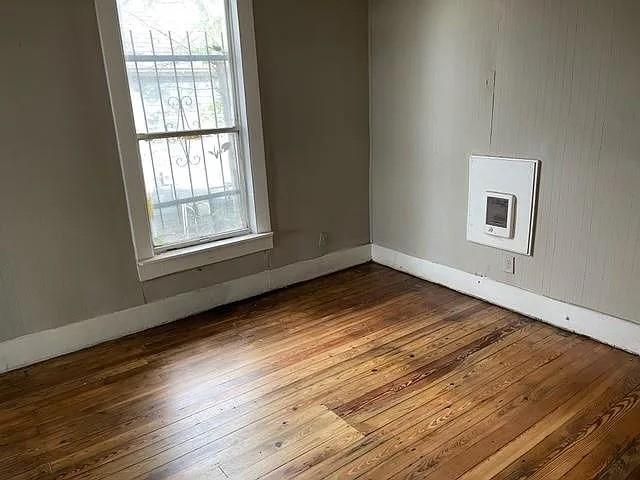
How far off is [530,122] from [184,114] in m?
1.95

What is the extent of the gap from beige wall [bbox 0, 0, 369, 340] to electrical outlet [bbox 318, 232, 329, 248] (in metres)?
0.05

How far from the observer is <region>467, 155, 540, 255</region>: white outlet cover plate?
110 inches

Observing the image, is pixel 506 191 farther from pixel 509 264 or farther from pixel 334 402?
pixel 334 402

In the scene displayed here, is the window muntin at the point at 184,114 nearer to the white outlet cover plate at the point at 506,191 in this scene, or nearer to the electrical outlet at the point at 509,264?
the white outlet cover plate at the point at 506,191

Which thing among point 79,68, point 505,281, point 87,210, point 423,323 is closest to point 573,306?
point 505,281

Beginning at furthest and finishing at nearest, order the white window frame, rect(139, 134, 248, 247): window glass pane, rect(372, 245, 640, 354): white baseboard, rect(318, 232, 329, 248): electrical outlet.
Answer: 1. rect(318, 232, 329, 248): electrical outlet
2. rect(139, 134, 248, 247): window glass pane
3. the white window frame
4. rect(372, 245, 640, 354): white baseboard

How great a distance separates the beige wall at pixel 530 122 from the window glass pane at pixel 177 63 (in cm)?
116

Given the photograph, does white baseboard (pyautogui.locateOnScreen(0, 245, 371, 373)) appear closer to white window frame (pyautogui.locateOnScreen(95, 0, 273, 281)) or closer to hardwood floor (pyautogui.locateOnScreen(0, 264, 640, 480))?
hardwood floor (pyautogui.locateOnScreen(0, 264, 640, 480))

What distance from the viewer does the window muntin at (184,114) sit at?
9.20 ft

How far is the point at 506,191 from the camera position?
2.92m

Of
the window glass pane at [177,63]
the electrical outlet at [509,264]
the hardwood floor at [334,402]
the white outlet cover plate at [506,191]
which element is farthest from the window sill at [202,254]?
the electrical outlet at [509,264]

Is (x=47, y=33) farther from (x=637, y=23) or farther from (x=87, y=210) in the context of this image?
(x=637, y=23)

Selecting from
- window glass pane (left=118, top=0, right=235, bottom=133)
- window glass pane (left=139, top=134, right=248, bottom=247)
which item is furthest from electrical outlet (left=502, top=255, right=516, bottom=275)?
window glass pane (left=118, top=0, right=235, bottom=133)

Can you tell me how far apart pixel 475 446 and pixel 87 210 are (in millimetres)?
2238
